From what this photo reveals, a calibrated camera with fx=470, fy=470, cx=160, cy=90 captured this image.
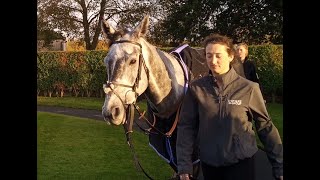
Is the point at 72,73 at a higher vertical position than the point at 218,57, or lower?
higher

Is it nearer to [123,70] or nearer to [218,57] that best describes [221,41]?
[218,57]

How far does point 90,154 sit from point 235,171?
218 inches

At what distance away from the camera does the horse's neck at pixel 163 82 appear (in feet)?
14.1

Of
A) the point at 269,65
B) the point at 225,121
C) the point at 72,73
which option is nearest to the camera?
the point at 225,121

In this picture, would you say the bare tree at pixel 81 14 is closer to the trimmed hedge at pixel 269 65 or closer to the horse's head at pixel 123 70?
the trimmed hedge at pixel 269 65

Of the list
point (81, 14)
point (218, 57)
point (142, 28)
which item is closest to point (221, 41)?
point (218, 57)

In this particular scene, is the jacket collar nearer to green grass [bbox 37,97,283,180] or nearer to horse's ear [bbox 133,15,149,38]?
horse's ear [bbox 133,15,149,38]

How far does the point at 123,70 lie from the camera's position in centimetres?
390

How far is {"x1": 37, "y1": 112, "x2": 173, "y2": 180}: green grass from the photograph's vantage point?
22.8 feet
